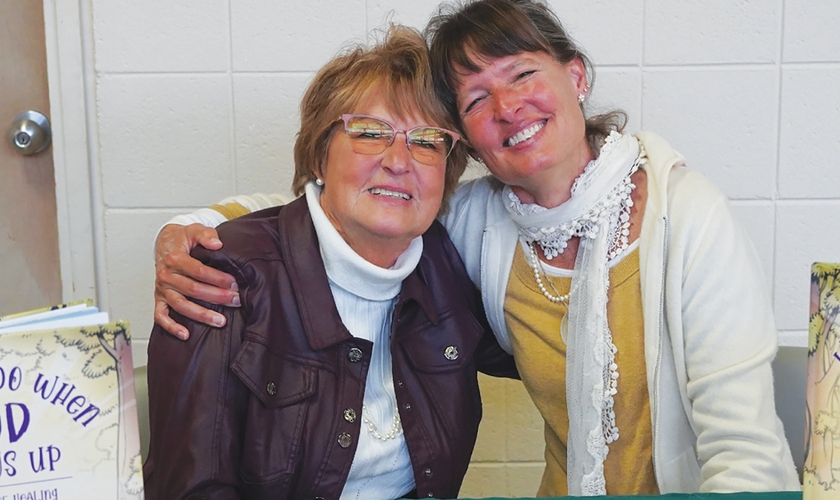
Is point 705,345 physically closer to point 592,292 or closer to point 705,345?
point 705,345

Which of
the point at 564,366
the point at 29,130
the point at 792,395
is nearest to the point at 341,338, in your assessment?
the point at 564,366

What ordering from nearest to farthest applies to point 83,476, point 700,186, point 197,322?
point 83,476 < point 197,322 < point 700,186

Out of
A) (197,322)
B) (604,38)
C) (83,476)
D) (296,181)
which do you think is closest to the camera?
(83,476)

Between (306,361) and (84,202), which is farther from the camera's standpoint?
(84,202)

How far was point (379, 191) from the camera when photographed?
1.40 metres

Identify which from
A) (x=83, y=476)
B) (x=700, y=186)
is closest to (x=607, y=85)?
(x=700, y=186)

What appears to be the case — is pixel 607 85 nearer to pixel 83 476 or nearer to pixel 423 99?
pixel 423 99

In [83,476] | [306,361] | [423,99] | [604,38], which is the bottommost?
[306,361]

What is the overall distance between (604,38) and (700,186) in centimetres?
73

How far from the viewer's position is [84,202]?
81.6 inches

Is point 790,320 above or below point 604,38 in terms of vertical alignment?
below

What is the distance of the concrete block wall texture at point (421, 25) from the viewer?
1998mm

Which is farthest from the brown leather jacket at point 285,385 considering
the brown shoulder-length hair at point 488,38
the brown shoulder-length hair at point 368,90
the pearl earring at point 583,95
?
the pearl earring at point 583,95

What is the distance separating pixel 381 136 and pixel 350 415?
52 centimetres
